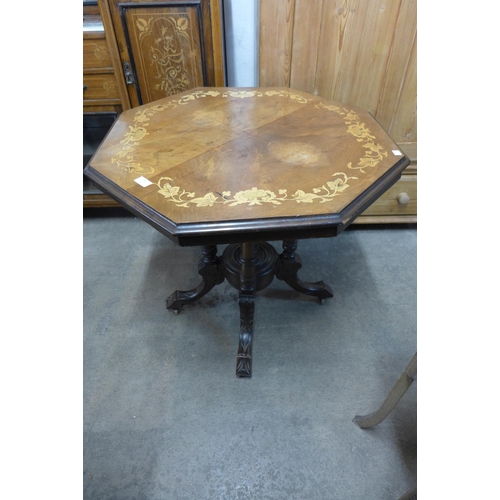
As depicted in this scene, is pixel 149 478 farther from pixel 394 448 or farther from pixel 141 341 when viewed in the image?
pixel 394 448

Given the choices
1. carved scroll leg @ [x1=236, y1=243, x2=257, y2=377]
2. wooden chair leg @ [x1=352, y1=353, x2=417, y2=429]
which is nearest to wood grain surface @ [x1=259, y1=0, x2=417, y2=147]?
carved scroll leg @ [x1=236, y1=243, x2=257, y2=377]

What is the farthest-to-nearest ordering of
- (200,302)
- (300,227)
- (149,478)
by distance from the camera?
(200,302), (149,478), (300,227)

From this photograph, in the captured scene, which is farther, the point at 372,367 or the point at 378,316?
the point at 378,316

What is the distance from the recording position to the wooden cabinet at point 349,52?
149 cm

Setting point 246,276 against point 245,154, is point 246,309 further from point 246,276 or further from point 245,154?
point 245,154

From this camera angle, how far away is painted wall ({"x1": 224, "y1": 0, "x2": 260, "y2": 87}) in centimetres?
167

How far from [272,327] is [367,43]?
4.41 feet

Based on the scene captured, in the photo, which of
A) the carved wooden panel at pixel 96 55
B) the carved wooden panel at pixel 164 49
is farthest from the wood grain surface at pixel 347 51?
the carved wooden panel at pixel 96 55

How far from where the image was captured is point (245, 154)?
116cm

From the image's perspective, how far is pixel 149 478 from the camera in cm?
117

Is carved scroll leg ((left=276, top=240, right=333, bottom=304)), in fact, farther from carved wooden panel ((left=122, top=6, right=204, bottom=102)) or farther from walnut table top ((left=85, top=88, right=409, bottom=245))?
carved wooden panel ((left=122, top=6, right=204, bottom=102))

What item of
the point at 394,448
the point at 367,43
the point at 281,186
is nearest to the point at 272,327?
the point at 394,448

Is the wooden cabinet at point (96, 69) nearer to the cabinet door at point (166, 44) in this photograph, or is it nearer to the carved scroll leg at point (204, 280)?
the cabinet door at point (166, 44)

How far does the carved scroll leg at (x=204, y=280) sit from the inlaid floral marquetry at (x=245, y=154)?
48 centimetres
